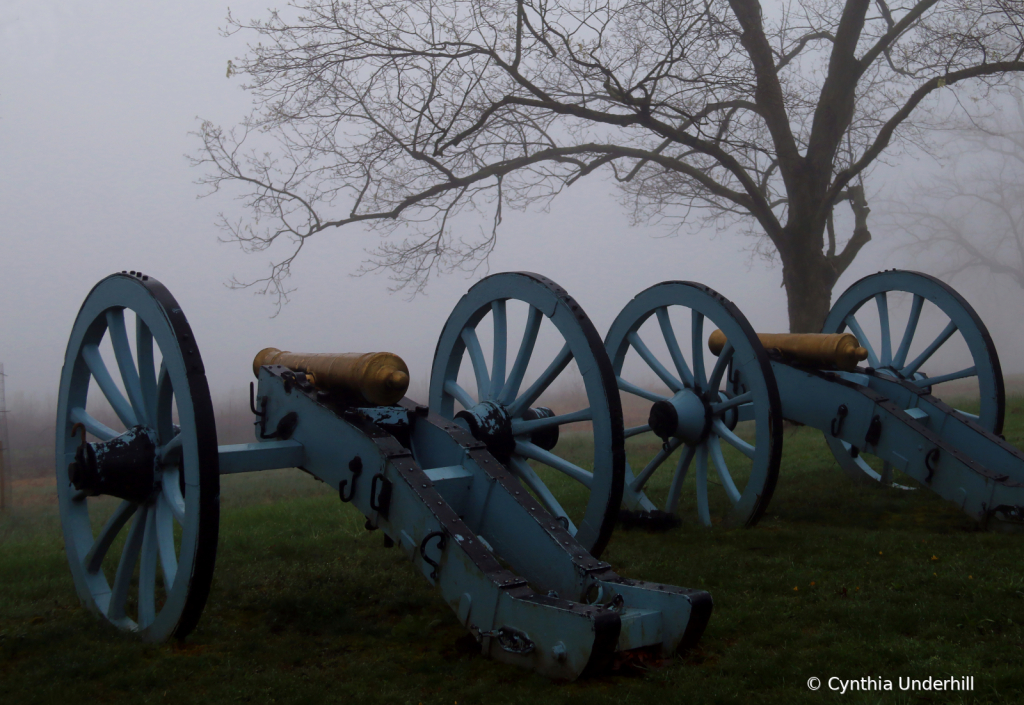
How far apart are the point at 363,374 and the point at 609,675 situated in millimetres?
1833

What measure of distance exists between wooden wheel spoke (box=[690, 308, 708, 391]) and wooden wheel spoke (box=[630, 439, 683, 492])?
438mm

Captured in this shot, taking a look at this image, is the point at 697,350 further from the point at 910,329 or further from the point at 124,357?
the point at 124,357

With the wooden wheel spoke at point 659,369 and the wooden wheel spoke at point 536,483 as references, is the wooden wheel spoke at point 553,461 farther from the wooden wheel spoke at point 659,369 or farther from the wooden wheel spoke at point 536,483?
the wooden wheel spoke at point 659,369

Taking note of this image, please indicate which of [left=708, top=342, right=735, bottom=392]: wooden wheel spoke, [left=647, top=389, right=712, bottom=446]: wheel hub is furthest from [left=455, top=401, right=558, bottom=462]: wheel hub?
[left=708, top=342, right=735, bottom=392]: wooden wheel spoke

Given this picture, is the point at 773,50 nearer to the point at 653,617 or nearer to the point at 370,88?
the point at 370,88

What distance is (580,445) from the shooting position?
1138cm

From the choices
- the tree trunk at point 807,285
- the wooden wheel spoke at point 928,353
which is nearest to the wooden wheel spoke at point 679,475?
the wooden wheel spoke at point 928,353

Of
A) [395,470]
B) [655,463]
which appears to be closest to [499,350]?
[395,470]

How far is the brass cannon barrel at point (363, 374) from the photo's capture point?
4.09m

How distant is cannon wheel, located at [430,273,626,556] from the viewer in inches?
169

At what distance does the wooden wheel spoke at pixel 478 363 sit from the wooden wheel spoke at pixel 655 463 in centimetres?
166

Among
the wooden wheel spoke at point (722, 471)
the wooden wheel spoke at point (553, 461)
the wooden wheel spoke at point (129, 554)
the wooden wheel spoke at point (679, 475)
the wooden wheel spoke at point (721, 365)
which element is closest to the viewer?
the wooden wheel spoke at point (129, 554)

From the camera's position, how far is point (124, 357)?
4.12 m

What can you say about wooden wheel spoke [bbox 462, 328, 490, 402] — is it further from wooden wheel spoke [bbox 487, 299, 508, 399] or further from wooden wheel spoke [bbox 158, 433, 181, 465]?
wooden wheel spoke [bbox 158, 433, 181, 465]
